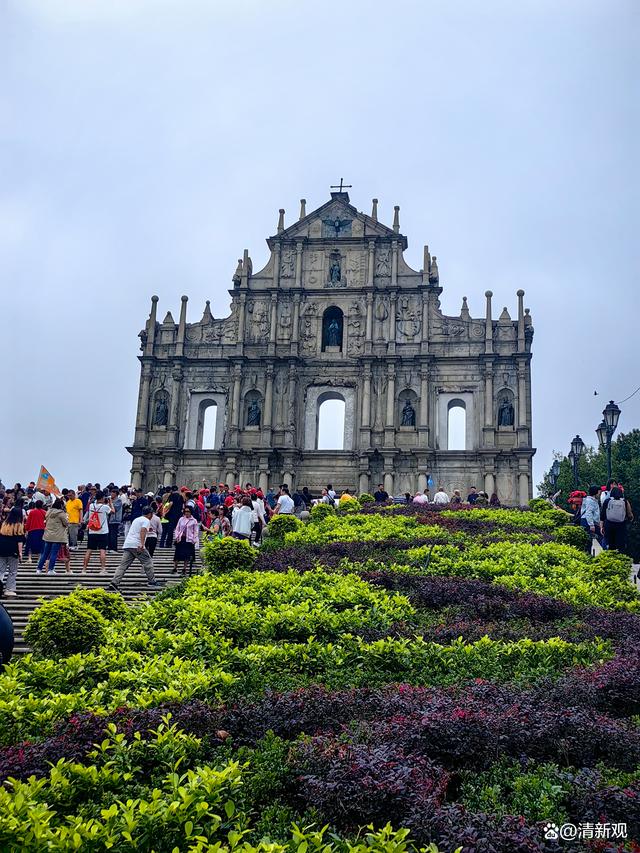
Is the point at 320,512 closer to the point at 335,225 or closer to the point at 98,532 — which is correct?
the point at 98,532

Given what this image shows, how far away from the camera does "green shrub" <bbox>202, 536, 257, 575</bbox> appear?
1416 centimetres

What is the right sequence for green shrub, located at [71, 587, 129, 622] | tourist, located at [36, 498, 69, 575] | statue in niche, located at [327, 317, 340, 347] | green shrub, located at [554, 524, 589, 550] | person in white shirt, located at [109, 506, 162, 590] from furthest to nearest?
statue in niche, located at [327, 317, 340, 347], green shrub, located at [554, 524, 589, 550], tourist, located at [36, 498, 69, 575], person in white shirt, located at [109, 506, 162, 590], green shrub, located at [71, 587, 129, 622]

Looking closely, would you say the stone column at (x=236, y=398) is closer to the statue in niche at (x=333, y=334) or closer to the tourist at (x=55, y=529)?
the statue in niche at (x=333, y=334)

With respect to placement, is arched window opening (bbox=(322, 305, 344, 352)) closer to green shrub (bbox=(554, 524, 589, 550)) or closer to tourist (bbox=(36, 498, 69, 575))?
green shrub (bbox=(554, 524, 589, 550))

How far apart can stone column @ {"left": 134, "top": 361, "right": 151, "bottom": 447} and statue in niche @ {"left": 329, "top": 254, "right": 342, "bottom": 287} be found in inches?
388

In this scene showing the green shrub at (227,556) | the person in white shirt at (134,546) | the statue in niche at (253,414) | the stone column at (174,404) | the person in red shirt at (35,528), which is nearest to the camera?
the green shrub at (227,556)

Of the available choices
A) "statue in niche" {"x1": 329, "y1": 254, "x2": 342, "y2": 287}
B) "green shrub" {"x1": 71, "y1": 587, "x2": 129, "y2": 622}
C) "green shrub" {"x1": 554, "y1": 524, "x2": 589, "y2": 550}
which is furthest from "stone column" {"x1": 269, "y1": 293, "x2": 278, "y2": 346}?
"green shrub" {"x1": 71, "y1": 587, "x2": 129, "y2": 622}

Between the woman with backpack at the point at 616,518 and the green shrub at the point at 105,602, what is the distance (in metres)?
11.2

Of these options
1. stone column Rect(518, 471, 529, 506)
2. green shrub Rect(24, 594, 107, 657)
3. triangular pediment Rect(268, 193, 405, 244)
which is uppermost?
triangular pediment Rect(268, 193, 405, 244)

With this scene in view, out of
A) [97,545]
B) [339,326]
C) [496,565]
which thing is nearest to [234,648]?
[496,565]

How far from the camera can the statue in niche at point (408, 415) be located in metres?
38.0

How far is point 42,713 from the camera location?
6.67 m

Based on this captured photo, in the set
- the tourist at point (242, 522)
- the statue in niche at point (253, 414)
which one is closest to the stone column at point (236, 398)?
the statue in niche at point (253, 414)

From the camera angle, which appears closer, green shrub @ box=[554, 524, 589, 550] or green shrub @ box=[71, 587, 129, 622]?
green shrub @ box=[71, 587, 129, 622]
